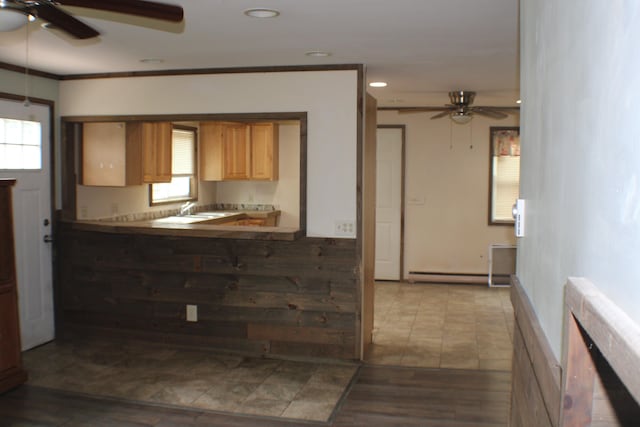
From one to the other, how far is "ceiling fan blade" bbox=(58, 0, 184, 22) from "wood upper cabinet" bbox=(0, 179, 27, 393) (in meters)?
2.33

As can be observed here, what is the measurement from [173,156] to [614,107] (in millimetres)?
6909

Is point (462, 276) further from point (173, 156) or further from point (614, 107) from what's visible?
point (614, 107)

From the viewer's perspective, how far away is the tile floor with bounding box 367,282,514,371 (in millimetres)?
5129

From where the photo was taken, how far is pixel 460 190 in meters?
8.34

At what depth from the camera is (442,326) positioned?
6.18m

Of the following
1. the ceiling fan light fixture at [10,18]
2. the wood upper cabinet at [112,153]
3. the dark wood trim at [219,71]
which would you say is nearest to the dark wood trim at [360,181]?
the dark wood trim at [219,71]

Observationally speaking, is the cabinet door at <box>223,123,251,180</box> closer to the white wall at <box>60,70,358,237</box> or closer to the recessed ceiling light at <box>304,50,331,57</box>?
the white wall at <box>60,70,358,237</box>

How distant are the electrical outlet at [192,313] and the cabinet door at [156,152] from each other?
1544 mm

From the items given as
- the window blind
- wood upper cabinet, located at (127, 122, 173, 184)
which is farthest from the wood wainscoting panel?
the window blind

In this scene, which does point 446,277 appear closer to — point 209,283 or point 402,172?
point 402,172

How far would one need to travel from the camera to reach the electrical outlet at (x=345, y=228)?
16.1 ft

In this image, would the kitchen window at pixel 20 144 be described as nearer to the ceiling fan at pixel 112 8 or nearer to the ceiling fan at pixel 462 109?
the ceiling fan at pixel 112 8

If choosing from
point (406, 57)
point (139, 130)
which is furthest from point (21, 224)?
point (406, 57)

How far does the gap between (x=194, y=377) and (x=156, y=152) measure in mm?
2714
